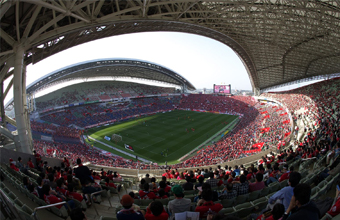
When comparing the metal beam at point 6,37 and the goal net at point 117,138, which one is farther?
the goal net at point 117,138

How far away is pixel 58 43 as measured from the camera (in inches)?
564

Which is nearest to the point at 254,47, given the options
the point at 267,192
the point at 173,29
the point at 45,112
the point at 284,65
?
the point at 284,65

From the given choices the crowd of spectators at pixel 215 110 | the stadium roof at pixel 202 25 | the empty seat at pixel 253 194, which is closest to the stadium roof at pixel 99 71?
the crowd of spectators at pixel 215 110

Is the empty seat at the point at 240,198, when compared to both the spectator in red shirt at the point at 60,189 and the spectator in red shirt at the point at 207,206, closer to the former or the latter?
the spectator in red shirt at the point at 207,206

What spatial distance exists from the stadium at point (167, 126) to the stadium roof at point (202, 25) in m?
0.12

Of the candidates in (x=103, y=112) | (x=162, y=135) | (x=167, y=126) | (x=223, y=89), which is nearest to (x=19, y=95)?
(x=162, y=135)

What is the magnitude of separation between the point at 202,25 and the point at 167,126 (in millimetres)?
23130

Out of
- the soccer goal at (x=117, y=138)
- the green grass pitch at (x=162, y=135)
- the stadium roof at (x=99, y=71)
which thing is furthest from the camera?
the stadium roof at (x=99, y=71)

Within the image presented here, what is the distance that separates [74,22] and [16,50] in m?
4.56

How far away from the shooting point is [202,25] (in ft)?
76.6

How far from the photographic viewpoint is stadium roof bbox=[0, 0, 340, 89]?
32.5 ft

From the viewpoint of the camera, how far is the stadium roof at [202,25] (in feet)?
32.5

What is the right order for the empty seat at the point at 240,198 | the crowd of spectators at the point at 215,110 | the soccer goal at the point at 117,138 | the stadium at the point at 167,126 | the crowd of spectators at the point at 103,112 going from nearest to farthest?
the stadium at the point at 167,126
the empty seat at the point at 240,198
the crowd of spectators at the point at 215,110
the soccer goal at the point at 117,138
the crowd of spectators at the point at 103,112

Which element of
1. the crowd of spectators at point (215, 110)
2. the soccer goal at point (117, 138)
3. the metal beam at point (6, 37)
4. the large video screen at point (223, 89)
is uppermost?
the large video screen at point (223, 89)
